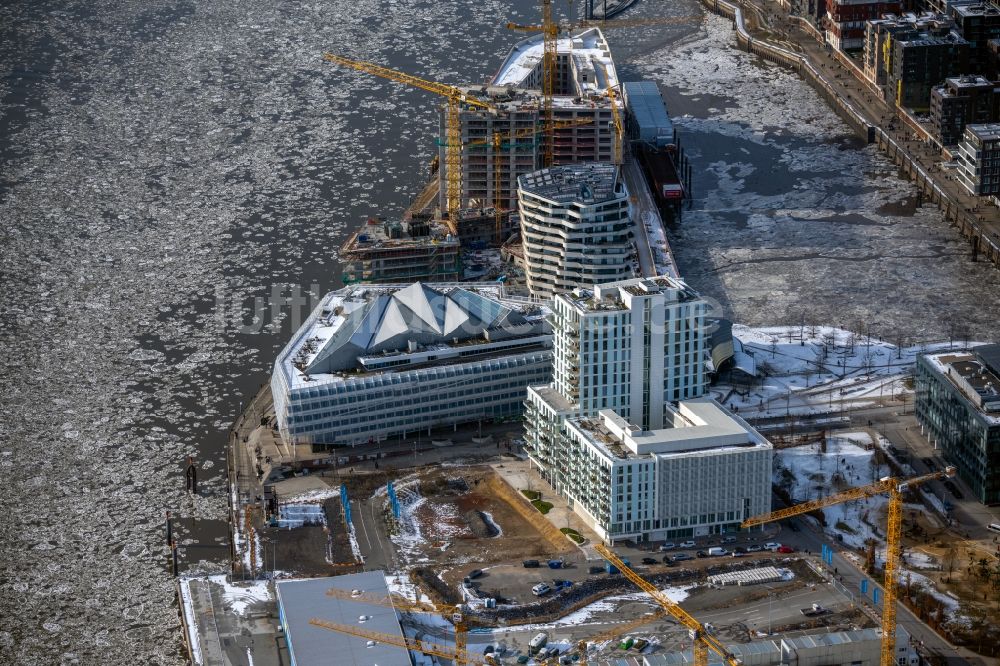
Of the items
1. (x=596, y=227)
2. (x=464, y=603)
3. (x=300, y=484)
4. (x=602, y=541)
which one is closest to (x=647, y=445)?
(x=602, y=541)

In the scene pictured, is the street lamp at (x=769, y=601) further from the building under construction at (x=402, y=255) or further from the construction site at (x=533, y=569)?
the building under construction at (x=402, y=255)

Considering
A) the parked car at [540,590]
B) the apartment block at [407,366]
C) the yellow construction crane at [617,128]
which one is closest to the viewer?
the parked car at [540,590]

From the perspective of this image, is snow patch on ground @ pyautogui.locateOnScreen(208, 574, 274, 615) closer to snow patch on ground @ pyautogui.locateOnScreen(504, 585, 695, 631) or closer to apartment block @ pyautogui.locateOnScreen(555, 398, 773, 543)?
snow patch on ground @ pyautogui.locateOnScreen(504, 585, 695, 631)

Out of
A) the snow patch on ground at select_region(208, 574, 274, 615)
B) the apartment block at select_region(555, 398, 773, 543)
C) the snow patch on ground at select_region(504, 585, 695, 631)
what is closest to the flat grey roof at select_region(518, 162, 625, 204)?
the apartment block at select_region(555, 398, 773, 543)

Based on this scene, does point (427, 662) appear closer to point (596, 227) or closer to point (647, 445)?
point (647, 445)

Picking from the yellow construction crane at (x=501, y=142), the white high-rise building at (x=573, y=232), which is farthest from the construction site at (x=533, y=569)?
the yellow construction crane at (x=501, y=142)

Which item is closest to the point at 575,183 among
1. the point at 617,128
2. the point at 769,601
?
the point at 617,128
